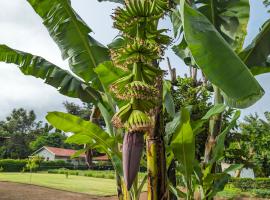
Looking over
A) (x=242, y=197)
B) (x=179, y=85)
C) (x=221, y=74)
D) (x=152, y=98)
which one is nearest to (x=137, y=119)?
(x=152, y=98)

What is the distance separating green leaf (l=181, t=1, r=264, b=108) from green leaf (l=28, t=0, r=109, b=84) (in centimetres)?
225

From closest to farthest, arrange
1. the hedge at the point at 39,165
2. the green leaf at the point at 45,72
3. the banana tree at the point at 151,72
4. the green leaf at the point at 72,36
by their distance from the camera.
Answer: the banana tree at the point at 151,72
the green leaf at the point at 72,36
the green leaf at the point at 45,72
the hedge at the point at 39,165

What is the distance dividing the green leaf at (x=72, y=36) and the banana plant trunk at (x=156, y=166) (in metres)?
1.72

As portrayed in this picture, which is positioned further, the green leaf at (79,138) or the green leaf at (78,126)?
the green leaf at (79,138)

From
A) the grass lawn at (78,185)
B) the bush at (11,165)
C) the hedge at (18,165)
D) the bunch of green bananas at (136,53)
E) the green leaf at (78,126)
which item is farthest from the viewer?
the hedge at (18,165)

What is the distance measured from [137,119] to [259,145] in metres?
17.1

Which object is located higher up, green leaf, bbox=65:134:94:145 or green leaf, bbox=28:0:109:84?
green leaf, bbox=28:0:109:84

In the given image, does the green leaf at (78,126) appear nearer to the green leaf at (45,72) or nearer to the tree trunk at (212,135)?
the green leaf at (45,72)

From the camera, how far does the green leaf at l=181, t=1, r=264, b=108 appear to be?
134cm

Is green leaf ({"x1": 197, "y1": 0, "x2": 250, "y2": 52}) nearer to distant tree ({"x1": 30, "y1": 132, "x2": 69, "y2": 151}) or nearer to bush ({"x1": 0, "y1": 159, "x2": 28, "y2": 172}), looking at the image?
bush ({"x1": 0, "y1": 159, "x2": 28, "y2": 172})

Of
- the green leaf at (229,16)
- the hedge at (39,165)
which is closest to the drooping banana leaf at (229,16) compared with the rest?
the green leaf at (229,16)

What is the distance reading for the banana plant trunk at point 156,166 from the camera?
76.6 inches

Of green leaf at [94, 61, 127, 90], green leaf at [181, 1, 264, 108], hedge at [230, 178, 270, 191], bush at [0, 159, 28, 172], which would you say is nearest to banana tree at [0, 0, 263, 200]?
green leaf at [181, 1, 264, 108]

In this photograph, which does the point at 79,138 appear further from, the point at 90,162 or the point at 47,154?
the point at 47,154
